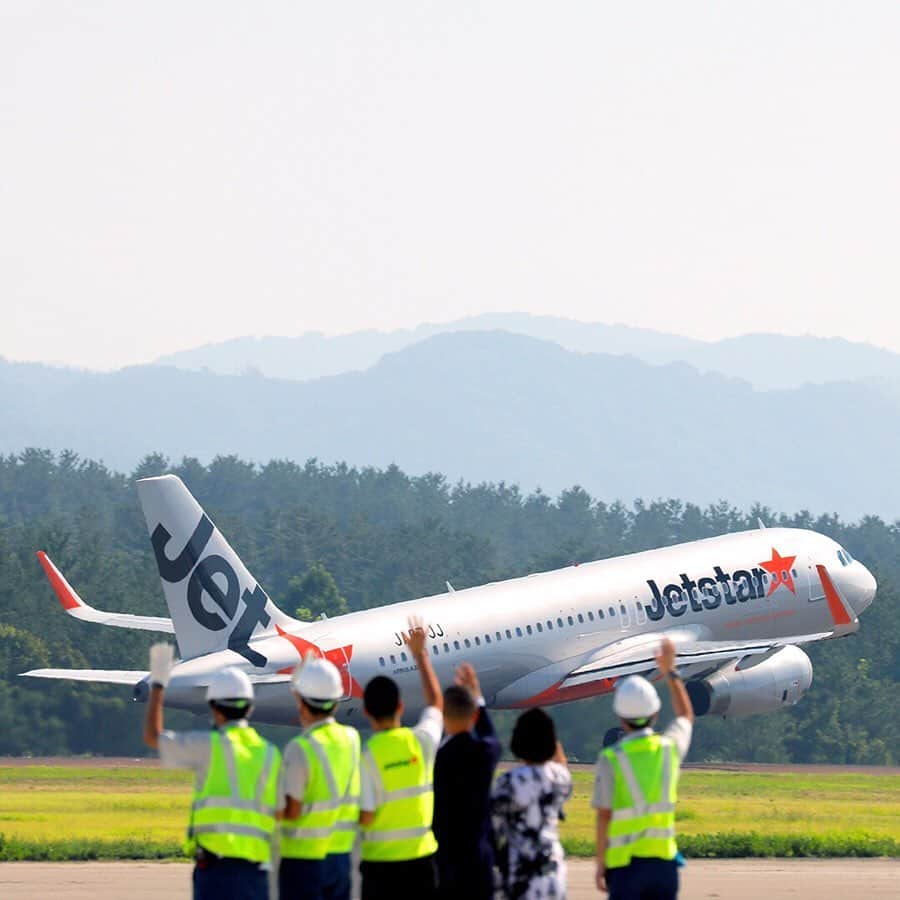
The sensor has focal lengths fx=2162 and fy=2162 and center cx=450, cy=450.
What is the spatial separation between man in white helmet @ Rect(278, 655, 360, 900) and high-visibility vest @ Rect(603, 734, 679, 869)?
2196 mm

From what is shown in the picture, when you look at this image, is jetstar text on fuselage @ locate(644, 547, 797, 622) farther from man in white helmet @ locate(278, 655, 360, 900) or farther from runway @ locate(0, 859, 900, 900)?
man in white helmet @ locate(278, 655, 360, 900)

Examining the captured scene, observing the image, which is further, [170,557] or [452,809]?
[170,557]

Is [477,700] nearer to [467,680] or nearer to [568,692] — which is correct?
[467,680]

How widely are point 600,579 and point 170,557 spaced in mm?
13572

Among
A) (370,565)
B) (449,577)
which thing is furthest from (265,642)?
(370,565)

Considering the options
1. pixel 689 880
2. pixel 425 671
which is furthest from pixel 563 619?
pixel 425 671

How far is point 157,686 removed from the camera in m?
17.1

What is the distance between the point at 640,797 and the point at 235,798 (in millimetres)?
3430

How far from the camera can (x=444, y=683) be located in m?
54.1

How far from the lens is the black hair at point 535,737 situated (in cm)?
1828

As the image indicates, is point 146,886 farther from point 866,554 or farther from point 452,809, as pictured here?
point 866,554

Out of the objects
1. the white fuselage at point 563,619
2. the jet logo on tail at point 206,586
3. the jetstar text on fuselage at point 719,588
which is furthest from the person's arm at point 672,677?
the jetstar text on fuselage at point 719,588

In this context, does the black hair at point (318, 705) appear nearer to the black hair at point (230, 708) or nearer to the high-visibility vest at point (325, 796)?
the high-visibility vest at point (325, 796)

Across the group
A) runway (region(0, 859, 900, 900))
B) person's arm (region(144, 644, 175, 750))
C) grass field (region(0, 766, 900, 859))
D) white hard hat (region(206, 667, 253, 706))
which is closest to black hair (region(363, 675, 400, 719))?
white hard hat (region(206, 667, 253, 706))
